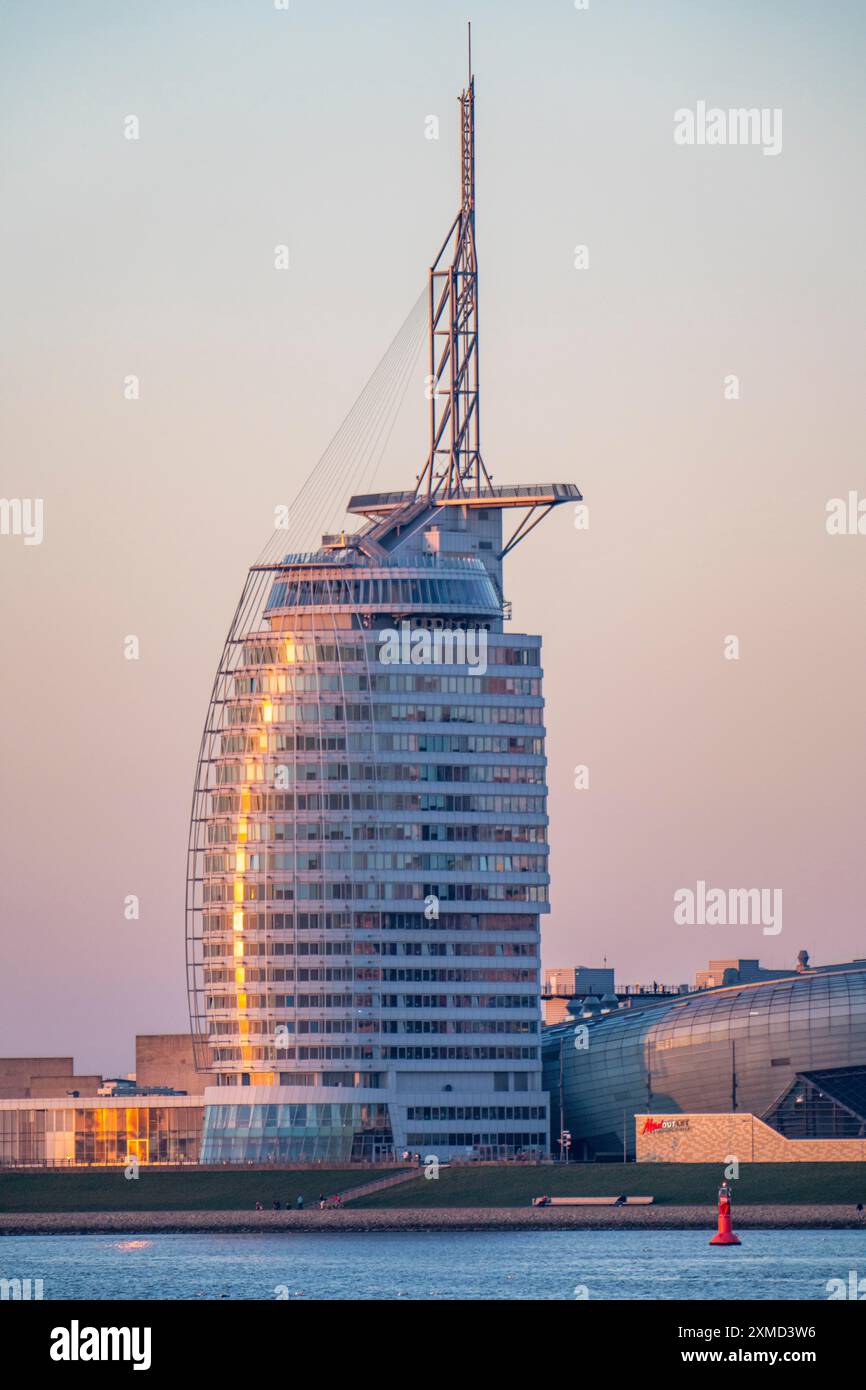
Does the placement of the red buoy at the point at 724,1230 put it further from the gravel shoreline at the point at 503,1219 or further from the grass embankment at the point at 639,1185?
the grass embankment at the point at 639,1185

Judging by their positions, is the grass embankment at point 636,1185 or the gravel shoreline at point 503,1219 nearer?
the gravel shoreline at point 503,1219

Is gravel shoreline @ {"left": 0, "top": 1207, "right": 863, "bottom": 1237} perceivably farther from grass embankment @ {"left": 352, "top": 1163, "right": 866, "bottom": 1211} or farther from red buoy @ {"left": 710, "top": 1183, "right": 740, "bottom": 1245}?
red buoy @ {"left": 710, "top": 1183, "right": 740, "bottom": 1245}

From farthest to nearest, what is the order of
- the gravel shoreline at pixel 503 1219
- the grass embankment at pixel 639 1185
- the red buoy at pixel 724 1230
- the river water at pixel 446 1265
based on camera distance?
the grass embankment at pixel 639 1185 < the gravel shoreline at pixel 503 1219 < the red buoy at pixel 724 1230 < the river water at pixel 446 1265

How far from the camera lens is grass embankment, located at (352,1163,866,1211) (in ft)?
595

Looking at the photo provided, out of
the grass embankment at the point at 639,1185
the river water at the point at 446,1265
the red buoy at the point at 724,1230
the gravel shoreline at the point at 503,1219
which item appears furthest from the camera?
the grass embankment at the point at 639,1185

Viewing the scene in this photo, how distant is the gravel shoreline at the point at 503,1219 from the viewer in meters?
172

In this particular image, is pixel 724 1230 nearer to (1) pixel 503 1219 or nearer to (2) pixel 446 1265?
(2) pixel 446 1265

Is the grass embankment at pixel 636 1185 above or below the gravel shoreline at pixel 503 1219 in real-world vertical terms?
above

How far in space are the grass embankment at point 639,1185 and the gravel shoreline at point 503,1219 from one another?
11.2ft

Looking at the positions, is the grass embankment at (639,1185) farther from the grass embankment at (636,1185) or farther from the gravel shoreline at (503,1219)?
the gravel shoreline at (503,1219)

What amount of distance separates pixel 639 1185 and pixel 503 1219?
10.4 meters

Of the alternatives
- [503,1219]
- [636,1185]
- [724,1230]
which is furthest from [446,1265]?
[636,1185]

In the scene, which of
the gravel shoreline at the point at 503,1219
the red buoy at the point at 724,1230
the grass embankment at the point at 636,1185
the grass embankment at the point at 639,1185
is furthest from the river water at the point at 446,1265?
the grass embankment at the point at 639,1185
